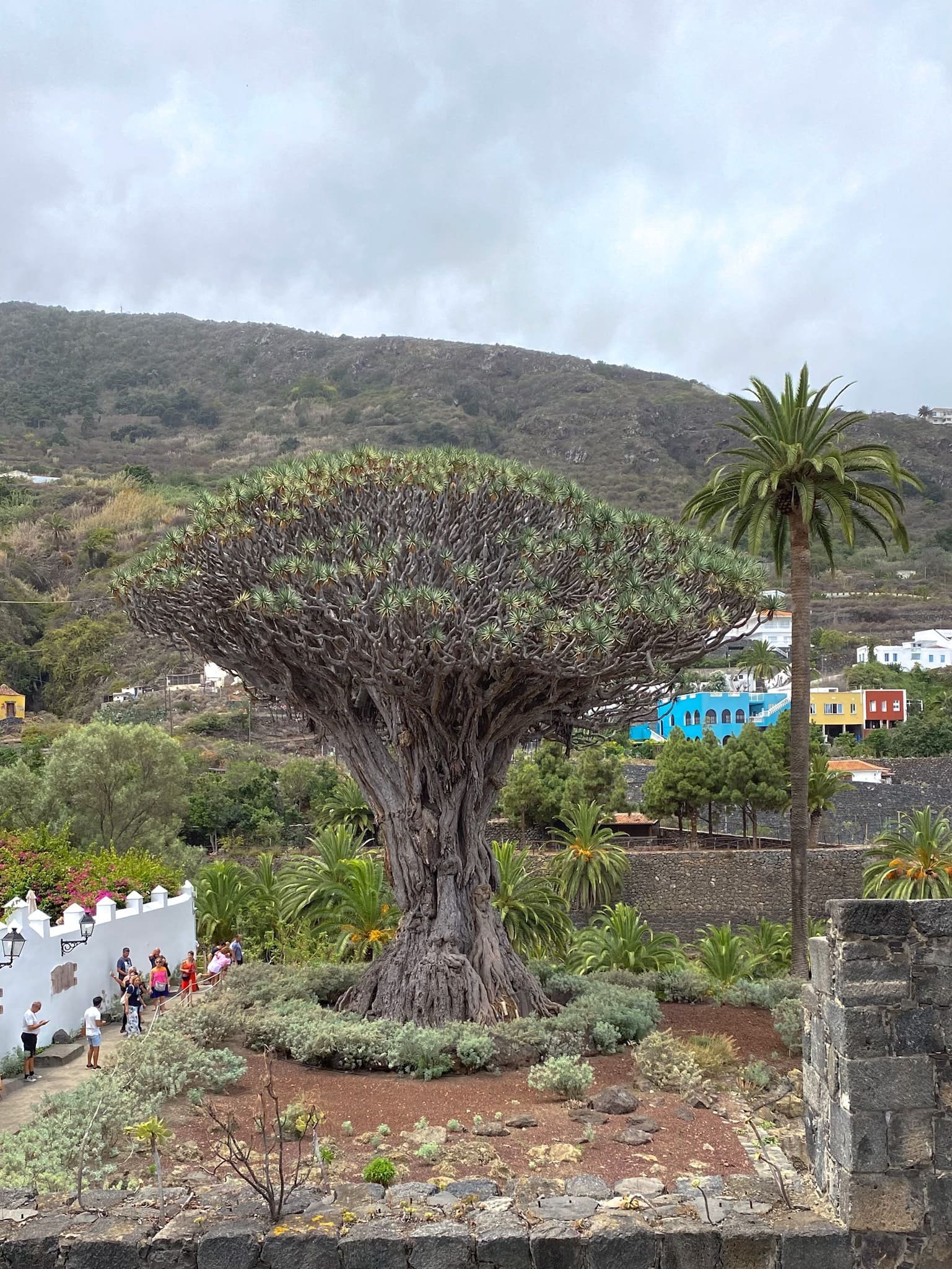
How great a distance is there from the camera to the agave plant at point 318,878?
60.2 ft

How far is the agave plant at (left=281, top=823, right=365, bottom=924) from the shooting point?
18344 millimetres

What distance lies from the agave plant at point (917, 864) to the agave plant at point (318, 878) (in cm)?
1211

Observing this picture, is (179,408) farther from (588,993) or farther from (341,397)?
(588,993)

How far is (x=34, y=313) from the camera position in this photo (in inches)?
6019

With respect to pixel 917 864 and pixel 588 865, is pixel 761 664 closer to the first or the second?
pixel 588 865

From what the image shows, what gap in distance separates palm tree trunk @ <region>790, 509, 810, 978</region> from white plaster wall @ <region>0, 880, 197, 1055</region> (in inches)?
376

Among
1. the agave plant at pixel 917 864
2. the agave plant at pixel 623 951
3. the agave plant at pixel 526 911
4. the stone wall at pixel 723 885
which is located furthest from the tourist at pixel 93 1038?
the stone wall at pixel 723 885

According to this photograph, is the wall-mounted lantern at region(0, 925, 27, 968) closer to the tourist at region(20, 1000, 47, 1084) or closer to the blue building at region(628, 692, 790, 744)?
the tourist at region(20, 1000, 47, 1084)

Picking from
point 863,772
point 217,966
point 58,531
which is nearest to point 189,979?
point 217,966

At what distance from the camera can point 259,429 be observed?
397 ft

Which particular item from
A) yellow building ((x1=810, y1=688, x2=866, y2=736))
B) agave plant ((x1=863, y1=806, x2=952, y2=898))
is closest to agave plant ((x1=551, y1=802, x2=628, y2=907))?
agave plant ((x1=863, y1=806, x2=952, y2=898))

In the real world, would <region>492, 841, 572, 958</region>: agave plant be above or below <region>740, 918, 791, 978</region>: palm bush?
above

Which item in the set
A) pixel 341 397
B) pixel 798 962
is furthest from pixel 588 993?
pixel 341 397

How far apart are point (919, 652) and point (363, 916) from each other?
2606 inches
